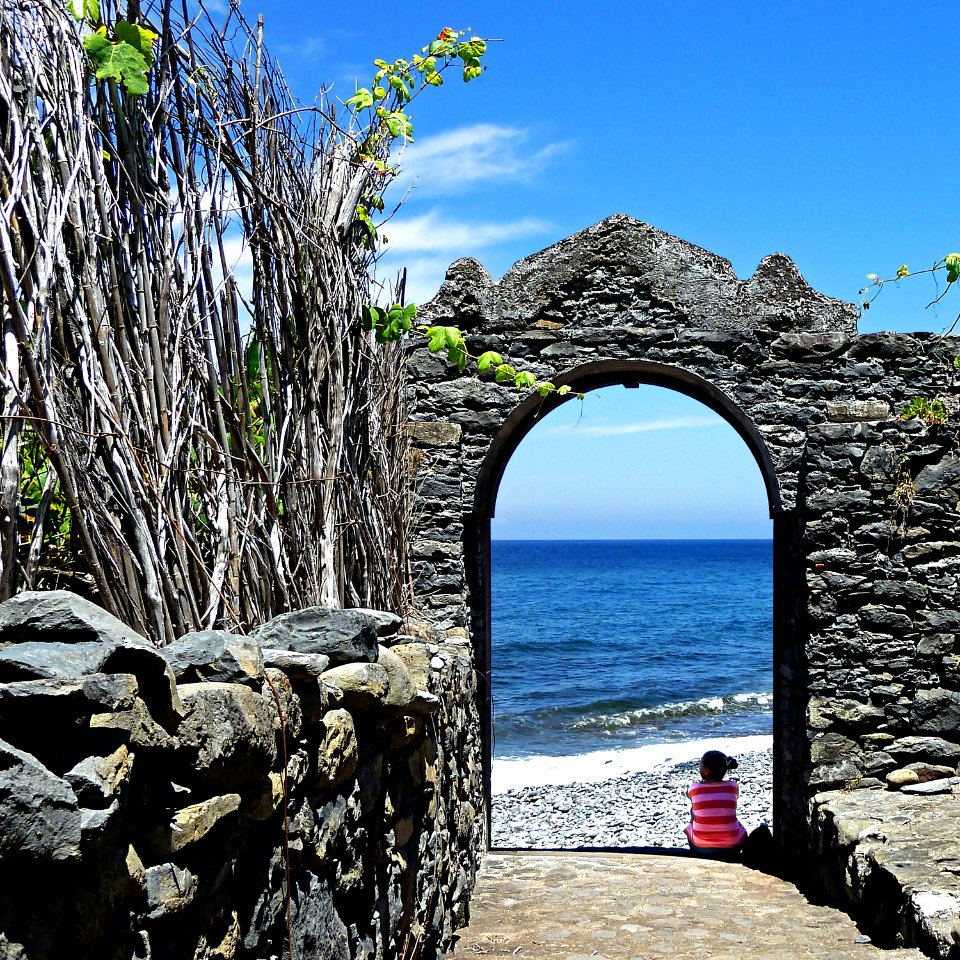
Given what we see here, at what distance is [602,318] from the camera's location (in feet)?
21.5

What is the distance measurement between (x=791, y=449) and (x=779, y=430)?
0.14 m

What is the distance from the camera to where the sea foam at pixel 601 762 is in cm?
1387

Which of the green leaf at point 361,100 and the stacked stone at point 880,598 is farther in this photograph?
the stacked stone at point 880,598

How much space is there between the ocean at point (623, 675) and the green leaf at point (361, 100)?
427 inches

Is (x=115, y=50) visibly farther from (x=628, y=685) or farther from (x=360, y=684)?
(x=628, y=685)

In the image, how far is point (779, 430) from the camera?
6.39 m

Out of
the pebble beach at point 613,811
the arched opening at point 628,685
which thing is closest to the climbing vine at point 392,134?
the arched opening at point 628,685

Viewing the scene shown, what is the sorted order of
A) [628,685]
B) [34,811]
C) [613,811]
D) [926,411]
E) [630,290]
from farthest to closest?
[628,685]
[613,811]
[630,290]
[926,411]
[34,811]

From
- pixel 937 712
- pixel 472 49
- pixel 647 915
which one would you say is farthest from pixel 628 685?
pixel 472 49

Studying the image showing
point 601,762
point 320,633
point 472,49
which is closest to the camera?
point 320,633

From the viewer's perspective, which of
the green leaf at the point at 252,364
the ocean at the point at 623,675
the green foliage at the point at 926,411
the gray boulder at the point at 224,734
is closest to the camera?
the gray boulder at the point at 224,734

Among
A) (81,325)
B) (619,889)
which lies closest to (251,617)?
(81,325)

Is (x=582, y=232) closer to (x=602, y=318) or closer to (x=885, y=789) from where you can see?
(x=602, y=318)

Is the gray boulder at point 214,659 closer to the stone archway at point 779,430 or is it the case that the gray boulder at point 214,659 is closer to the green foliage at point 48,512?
the green foliage at point 48,512
